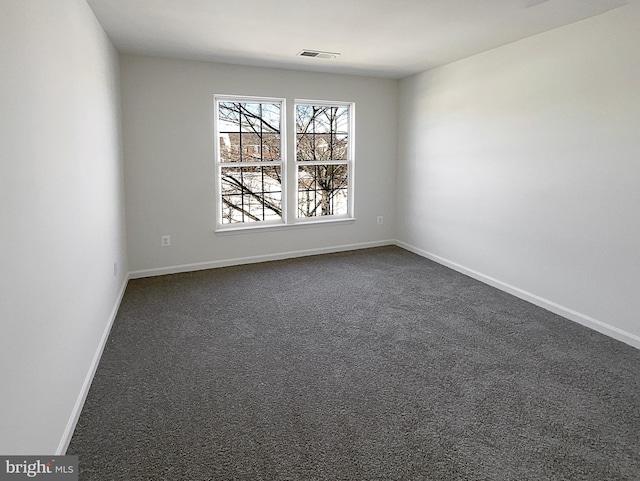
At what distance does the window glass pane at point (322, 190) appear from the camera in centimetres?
581

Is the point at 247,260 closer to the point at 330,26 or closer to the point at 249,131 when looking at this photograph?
the point at 249,131

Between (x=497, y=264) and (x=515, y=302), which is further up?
(x=497, y=264)

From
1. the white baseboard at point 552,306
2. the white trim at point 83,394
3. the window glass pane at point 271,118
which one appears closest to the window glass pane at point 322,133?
the window glass pane at point 271,118

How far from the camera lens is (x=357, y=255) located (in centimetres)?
580

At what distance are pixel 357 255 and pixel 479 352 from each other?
283 cm

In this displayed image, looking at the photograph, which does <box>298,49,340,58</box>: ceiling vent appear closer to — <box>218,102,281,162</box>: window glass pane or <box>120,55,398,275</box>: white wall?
<box>120,55,398,275</box>: white wall

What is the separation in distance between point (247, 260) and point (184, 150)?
1496mm

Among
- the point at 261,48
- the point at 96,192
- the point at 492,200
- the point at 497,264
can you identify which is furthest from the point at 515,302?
the point at 96,192

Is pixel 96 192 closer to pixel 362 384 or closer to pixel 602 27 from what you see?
pixel 362 384

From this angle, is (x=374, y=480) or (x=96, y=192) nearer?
(x=374, y=480)

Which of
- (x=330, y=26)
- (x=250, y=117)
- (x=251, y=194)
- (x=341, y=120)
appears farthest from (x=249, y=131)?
(x=330, y=26)

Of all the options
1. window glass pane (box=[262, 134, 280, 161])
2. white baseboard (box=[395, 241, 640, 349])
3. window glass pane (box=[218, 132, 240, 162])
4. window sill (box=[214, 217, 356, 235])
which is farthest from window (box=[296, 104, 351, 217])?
white baseboard (box=[395, 241, 640, 349])

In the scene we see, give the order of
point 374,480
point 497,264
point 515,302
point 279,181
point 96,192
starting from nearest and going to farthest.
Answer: point 374,480
point 96,192
point 515,302
point 497,264
point 279,181

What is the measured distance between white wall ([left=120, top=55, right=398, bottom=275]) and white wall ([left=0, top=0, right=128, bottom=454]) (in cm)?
146
